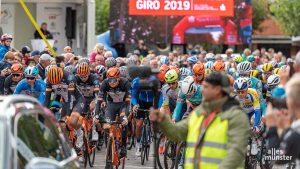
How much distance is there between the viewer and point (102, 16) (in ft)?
259

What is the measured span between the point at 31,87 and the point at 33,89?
56 millimetres

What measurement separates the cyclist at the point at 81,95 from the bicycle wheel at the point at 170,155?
56.9 inches

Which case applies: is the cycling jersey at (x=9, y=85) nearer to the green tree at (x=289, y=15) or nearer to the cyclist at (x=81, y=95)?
the cyclist at (x=81, y=95)

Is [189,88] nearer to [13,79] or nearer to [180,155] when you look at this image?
[180,155]

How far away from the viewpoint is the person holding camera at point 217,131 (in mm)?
9086

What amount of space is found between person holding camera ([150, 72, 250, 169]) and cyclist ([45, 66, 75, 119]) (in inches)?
386

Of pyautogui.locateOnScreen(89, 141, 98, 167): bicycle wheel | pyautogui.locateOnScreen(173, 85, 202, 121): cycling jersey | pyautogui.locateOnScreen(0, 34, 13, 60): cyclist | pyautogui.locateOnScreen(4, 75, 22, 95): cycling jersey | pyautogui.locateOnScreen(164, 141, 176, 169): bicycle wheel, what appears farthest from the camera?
pyautogui.locateOnScreen(0, 34, 13, 60): cyclist

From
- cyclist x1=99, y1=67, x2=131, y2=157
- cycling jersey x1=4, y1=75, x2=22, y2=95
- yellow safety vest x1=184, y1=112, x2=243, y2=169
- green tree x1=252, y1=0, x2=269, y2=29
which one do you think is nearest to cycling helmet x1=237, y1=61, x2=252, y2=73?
cyclist x1=99, y1=67, x2=131, y2=157

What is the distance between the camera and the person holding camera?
9086mm

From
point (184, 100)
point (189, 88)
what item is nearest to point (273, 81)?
point (184, 100)

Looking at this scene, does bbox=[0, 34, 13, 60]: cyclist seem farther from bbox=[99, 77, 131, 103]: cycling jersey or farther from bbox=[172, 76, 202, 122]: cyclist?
bbox=[172, 76, 202, 122]: cyclist

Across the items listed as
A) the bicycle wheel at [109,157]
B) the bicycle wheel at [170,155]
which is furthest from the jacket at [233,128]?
the bicycle wheel at [170,155]

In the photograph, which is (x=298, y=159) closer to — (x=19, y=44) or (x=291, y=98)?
(x=291, y=98)

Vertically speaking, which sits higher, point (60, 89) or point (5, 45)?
point (5, 45)
